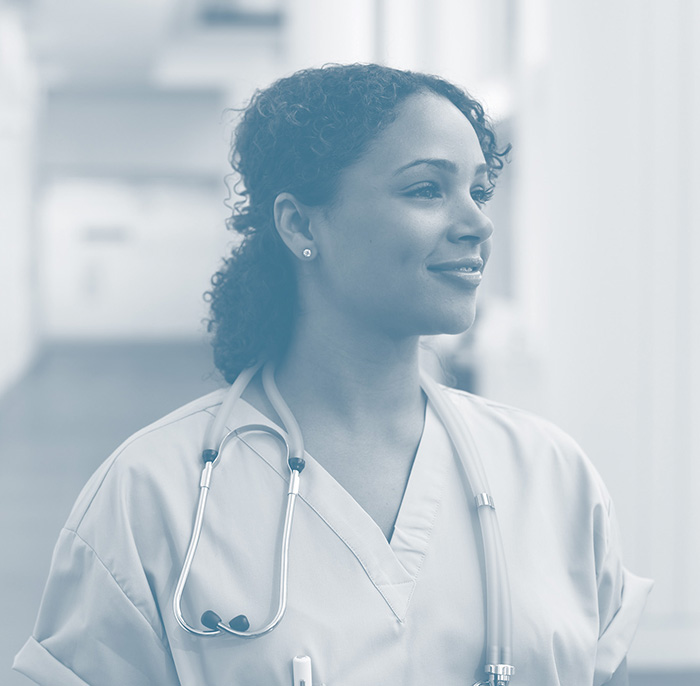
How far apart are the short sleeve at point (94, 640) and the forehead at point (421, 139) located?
484mm

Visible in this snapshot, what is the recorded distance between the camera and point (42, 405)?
6438 millimetres

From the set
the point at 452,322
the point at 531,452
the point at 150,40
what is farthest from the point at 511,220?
the point at 150,40

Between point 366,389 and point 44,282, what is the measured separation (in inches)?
381

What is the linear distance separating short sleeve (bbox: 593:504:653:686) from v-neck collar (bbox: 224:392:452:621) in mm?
204

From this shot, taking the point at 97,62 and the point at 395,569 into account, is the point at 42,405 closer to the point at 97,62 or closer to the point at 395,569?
the point at 97,62

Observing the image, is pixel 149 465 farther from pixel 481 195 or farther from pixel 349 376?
pixel 481 195

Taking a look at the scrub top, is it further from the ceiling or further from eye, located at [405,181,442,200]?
the ceiling

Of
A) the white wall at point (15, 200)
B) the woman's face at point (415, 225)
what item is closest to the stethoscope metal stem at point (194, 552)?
the woman's face at point (415, 225)

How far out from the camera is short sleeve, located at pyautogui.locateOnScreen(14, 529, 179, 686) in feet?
3.01

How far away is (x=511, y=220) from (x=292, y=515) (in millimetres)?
3490

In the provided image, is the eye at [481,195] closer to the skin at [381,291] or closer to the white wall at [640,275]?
the skin at [381,291]

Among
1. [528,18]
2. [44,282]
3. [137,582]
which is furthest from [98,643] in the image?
[44,282]

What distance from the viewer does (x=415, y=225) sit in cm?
94

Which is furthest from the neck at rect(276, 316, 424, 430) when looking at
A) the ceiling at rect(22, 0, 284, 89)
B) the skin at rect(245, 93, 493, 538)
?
the ceiling at rect(22, 0, 284, 89)
